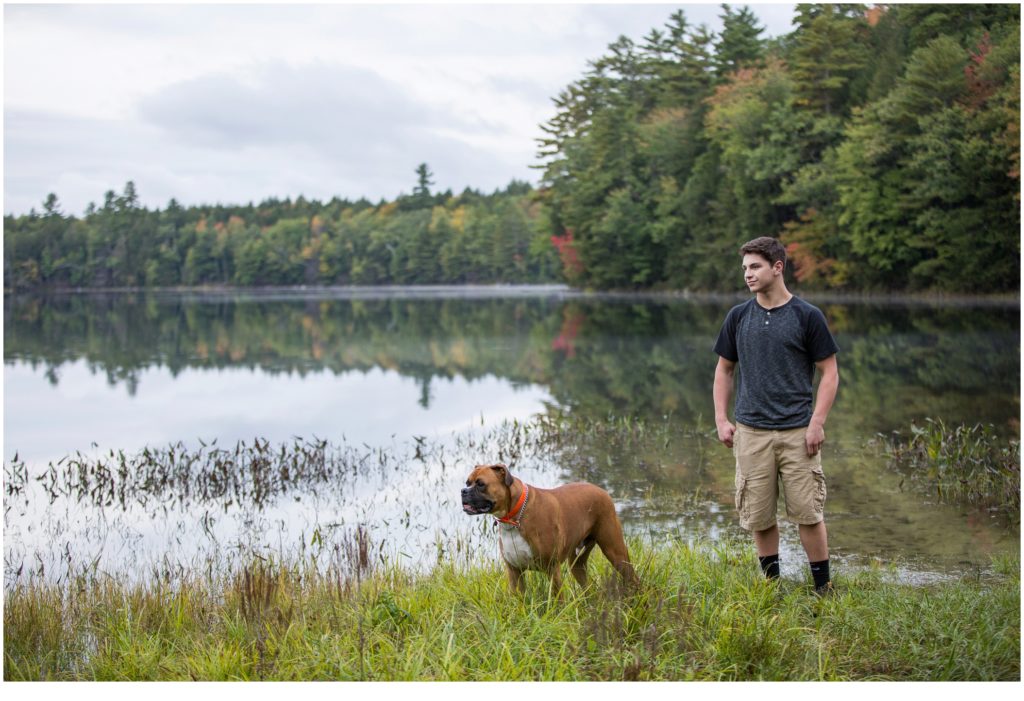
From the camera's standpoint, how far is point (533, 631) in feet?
13.0

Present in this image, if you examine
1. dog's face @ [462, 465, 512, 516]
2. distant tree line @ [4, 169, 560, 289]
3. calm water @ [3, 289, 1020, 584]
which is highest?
distant tree line @ [4, 169, 560, 289]

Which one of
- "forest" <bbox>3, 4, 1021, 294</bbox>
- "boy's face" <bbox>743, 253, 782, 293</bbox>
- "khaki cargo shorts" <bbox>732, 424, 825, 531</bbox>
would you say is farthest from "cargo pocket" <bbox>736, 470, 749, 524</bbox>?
"forest" <bbox>3, 4, 1021, 294</bbox>

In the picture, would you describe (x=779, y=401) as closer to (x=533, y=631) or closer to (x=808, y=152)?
(x=533, y=631)

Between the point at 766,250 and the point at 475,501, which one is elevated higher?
the point at 766,250

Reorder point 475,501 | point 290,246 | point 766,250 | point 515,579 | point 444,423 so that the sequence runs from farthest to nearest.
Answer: point 290,246 < point 444,423 < point 766,250 < point 515,579 < point 475,501

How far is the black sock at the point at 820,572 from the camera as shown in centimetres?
494

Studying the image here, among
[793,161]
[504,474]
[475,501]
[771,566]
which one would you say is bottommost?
[771,566]

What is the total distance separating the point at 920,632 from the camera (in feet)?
13.3

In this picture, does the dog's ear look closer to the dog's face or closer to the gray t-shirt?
the dog's face

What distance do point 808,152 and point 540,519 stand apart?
136ft

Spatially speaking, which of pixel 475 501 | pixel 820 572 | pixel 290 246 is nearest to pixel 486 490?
pixel 475 501

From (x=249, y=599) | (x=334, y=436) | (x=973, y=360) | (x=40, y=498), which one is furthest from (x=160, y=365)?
(x=249, y=599)

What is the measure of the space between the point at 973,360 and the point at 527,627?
52.2ft

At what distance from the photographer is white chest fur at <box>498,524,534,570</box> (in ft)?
14.1
